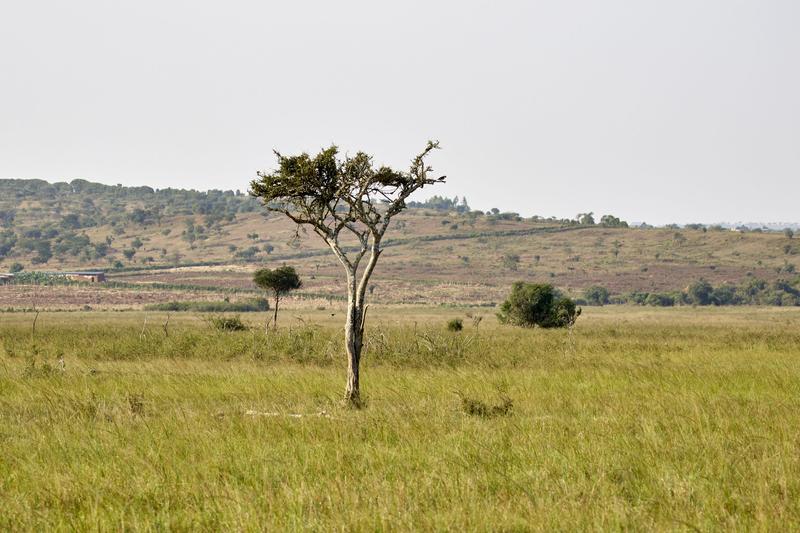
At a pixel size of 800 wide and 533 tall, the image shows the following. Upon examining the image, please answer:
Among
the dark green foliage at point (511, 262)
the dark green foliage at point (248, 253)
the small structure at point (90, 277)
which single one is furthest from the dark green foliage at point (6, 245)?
the dark green foliage at point (511, 262)

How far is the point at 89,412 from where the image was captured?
43.2ft

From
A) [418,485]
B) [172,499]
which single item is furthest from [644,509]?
[172,499]

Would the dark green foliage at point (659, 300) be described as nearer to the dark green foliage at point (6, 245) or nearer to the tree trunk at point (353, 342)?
the tree trunk at point (353, 342)

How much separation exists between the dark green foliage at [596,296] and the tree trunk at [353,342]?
100597 millimetres

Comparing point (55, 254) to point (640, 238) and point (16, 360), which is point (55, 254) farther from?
point (16, 360)

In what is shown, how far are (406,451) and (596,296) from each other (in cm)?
10746

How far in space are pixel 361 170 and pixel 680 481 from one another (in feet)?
33.2

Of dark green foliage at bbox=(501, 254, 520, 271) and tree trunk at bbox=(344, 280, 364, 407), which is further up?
dark green foliage at bbox=(501, 254, 520, 271)

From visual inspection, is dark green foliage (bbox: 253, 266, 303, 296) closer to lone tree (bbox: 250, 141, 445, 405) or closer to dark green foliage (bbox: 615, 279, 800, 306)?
lone tree (bbox: 250, 141, 445, 405)

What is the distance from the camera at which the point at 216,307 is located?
8388 cm

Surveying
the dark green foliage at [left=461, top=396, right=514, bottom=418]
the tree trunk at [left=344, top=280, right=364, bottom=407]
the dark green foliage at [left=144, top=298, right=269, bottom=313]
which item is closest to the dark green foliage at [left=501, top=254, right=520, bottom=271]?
the dark green foliage at [left=144, top=298, right=269, bottom=313]

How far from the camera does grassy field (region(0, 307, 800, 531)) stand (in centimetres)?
717

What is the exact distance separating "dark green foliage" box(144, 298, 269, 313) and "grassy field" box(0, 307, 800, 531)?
64478 millimetres

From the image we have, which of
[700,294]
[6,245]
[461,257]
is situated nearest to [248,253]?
[461,257]
